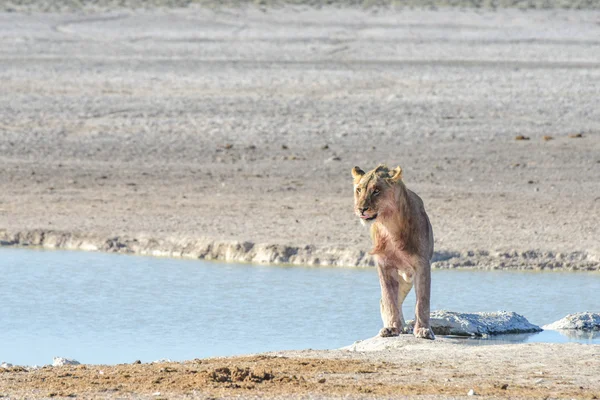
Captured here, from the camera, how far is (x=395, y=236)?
7.55 meters

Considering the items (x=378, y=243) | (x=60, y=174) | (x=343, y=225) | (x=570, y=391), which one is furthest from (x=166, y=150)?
(x=570, y=391)

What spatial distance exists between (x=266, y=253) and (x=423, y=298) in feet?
13.5

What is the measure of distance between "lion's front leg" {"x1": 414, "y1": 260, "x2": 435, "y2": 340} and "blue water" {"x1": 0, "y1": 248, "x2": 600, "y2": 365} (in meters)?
0.77

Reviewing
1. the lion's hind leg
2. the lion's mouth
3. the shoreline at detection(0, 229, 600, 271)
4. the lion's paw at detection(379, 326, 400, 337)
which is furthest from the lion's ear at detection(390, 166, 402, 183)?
the shoreline at detection(0, 229, 600, 271)

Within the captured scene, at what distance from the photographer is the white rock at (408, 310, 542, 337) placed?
8359mm

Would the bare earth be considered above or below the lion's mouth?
below

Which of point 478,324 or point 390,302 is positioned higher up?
point 390,302

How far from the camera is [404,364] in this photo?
7.03 meters

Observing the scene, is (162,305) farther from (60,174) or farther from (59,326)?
(60,174)

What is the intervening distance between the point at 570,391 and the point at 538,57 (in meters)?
23.0

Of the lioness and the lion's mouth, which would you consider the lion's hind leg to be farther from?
the lion's mouth

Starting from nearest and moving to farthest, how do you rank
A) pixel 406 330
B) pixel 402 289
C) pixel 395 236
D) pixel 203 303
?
pixel 395 236 < pixel 402 289 < pixel 406 330 < pixel 203 303

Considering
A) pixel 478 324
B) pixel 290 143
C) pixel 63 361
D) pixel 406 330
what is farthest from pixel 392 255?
pixel 290 143

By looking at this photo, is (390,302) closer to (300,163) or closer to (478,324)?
(478,324)
